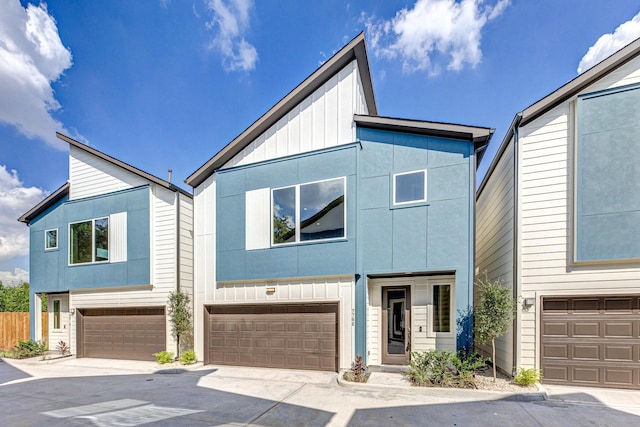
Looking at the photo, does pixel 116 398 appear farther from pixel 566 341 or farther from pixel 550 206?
pixel 550 206

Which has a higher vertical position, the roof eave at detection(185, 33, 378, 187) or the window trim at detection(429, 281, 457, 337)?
the roof eave at detection(185, 33, 378, 187)

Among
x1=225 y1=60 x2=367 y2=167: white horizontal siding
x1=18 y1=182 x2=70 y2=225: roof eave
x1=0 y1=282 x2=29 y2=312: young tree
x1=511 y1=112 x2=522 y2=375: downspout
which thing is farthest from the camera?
x1=0 y1=282 x2=29 y2=312: young tree

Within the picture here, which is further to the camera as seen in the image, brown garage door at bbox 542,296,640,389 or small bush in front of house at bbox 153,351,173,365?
small bush in front of house at bbox 153,351,173,365

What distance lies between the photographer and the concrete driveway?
15.6 ft

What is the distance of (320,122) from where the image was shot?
338 inches

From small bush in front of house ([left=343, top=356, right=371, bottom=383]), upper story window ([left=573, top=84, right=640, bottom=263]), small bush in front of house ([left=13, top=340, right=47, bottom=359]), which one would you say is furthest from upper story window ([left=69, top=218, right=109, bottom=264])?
upper story window ([left=573, top=84, right=640, bottom=263])

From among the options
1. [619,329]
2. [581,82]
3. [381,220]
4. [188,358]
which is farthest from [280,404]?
[581,82]

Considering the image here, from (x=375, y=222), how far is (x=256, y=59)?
781cm

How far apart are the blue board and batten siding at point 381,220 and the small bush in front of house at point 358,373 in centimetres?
55

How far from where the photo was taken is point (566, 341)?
622cm

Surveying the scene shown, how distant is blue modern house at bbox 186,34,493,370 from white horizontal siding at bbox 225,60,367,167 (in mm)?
32

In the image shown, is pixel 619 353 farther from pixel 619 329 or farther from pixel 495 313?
pixel 495 313

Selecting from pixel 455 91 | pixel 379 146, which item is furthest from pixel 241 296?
pixel 455 91

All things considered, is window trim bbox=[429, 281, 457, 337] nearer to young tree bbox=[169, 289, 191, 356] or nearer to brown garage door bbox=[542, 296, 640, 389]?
brown garage door bbox=[542, 296, 640, 389]
